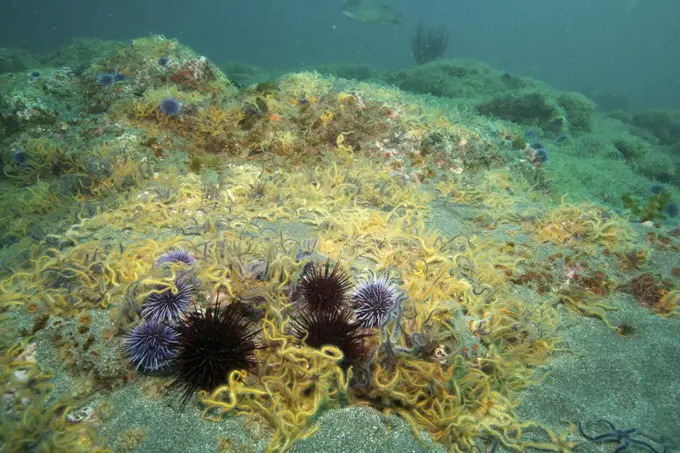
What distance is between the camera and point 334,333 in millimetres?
2648

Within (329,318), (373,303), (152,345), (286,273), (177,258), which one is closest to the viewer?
(152,345)

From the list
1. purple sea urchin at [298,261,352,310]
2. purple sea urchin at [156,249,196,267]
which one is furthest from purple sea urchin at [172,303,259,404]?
purple sea urchin at [156,249,196,267]

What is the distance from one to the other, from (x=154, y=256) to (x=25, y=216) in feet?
13.3

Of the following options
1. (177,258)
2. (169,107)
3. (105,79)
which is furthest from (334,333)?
(105,79)

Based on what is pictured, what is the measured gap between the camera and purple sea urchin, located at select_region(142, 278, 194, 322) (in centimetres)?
275

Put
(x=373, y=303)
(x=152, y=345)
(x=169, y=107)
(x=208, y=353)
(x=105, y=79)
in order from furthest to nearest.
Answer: (x=105, y=79) → (x=169, y=107) → (x=373, y=303) → (x=152, y=345) → (x=208, y=353)

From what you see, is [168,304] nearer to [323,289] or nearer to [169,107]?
[323,289]

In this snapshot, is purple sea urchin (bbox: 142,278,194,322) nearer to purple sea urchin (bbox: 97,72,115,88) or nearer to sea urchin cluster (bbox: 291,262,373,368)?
sea urchin cluster (bbox: 291,262,373,368)

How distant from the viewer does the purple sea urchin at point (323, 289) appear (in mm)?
2865

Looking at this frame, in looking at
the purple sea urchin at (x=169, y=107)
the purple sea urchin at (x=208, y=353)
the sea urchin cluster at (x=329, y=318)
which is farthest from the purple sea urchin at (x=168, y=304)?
the purple sea urchin at (x=169, y=107)

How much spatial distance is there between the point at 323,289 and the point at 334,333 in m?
0.41

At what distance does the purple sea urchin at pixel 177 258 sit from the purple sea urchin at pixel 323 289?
1.10 m

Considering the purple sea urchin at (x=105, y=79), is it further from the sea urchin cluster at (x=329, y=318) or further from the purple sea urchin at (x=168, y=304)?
the sea urchin cluster at (x=329, y=318)

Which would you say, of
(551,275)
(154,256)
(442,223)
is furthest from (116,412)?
(551,275)
